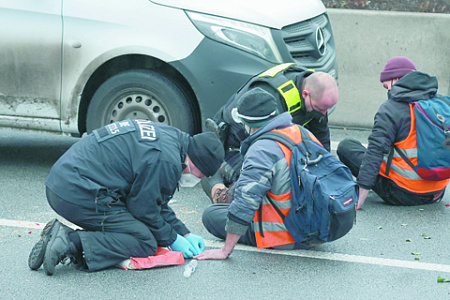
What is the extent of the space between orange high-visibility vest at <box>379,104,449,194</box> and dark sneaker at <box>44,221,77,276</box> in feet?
8.37

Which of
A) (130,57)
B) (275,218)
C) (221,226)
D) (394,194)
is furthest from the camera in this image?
(130,57)

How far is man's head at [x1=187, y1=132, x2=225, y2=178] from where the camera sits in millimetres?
3998

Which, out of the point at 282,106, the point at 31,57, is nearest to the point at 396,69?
the point at 282,106

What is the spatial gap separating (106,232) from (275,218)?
1.01 m

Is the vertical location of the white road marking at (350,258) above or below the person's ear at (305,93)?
below

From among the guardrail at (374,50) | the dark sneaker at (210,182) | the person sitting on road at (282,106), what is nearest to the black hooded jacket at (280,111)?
the person sitting on road at (282,106)

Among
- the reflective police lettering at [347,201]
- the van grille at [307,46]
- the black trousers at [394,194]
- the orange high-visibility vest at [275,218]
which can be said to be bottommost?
the black trousers at [394,194]

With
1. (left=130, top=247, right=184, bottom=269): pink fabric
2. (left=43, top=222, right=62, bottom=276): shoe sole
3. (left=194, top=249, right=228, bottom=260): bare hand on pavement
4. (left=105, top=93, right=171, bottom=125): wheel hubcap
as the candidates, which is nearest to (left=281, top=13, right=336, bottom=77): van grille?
(left=105, top=93, right=171, bottom=125): wheel hubcap

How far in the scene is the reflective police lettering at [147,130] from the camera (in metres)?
4.02

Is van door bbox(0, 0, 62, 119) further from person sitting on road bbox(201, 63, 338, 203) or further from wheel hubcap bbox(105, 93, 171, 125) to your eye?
person sitting on road bbox(201, 63, 338, 203)

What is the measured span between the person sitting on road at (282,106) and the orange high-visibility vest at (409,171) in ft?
1.71

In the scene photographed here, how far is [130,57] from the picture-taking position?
591 cm

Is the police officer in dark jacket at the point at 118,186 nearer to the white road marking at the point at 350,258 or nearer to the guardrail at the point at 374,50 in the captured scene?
the white road marking at the point at 350,258

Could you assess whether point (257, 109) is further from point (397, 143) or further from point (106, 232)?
point (397, 143)
